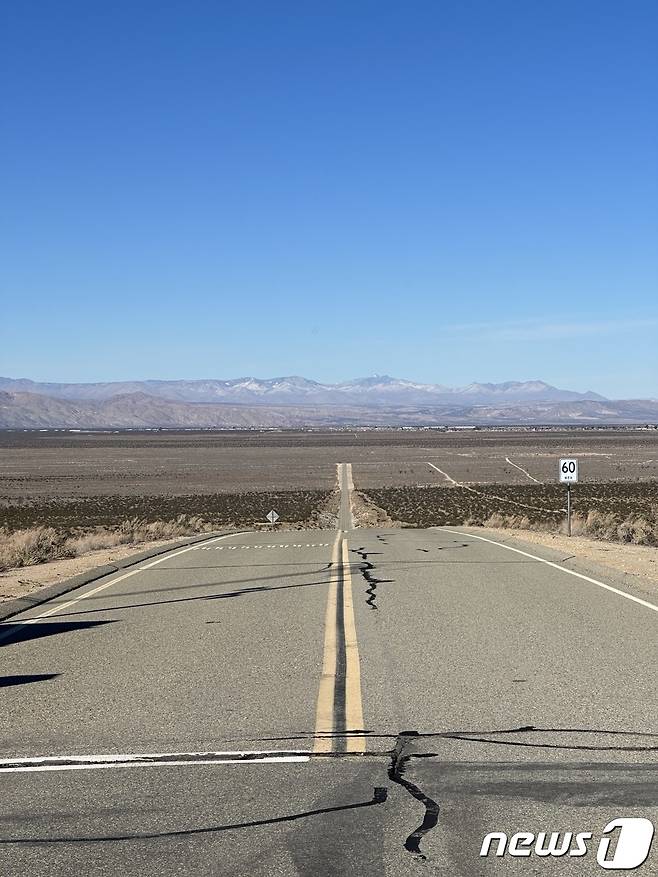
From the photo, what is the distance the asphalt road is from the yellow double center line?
1.0 inches

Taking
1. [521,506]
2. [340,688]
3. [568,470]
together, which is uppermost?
[568,470]

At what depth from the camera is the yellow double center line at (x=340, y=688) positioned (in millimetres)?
6430

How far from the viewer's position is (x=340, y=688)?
7.89m

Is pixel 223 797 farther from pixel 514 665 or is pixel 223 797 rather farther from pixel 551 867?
pixel 514 665

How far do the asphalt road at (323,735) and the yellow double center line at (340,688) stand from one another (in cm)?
3

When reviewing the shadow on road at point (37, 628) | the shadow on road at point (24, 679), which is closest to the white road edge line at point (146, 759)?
the shadow on road at point (24, 679)

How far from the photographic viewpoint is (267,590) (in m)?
14.5

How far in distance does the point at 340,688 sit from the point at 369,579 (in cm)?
786

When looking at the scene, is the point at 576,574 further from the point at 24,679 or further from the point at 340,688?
the point at 24,679

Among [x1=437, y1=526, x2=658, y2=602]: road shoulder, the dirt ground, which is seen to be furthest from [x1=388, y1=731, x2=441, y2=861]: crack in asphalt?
the dirt ground

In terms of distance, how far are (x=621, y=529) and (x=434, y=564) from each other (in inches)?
425

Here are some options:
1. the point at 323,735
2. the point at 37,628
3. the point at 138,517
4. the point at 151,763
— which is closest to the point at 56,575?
the point at 37,628

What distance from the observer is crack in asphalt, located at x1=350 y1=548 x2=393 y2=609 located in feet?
43.0

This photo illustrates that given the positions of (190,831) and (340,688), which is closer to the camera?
(190,831)
